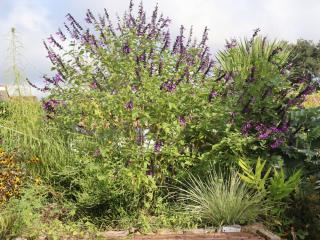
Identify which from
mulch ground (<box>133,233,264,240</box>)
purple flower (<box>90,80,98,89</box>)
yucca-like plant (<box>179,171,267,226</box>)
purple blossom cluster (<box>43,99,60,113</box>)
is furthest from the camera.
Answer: purple blossom cluster (<box>43,99,60,113</box>)

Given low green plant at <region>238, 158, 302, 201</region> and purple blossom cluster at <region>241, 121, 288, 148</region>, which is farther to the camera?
purple blossom cluster at <region>241, 121, 288, 148</region>

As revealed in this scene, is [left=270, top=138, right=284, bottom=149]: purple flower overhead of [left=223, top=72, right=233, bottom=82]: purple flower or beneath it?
beneath

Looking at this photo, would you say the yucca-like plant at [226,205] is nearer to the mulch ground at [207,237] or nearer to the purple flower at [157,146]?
the mulch ground at [207,237]

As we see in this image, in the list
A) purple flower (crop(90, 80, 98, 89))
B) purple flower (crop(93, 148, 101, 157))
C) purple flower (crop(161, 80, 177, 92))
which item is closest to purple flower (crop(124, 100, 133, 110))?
purple flower (crop(161, 80, 177, 92))

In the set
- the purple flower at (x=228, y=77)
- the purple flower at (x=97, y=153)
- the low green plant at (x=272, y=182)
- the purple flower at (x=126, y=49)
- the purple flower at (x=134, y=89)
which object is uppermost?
the purple flower at (x=126, y=49)

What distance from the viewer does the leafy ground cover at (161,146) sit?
5.93m

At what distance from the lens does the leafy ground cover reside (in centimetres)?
593

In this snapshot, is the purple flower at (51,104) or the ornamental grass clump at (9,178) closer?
the ornamental grass clump at (9,178)

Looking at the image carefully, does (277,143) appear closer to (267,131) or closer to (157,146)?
(267,131)

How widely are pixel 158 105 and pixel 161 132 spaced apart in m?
0.39

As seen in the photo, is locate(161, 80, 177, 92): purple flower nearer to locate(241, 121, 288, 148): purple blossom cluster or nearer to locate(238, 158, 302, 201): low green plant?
locate(241, 121, 288, 148): purple blossom cluster

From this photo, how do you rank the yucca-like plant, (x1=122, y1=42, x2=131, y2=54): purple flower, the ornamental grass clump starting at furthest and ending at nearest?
the ornamental grass clump
(x1=122, y1=42, x2=131, y2=54): purple flower
the yucca-like plant

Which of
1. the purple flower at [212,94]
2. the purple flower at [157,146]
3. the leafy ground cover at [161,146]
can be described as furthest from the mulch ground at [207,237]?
the purple flower at [212,94]

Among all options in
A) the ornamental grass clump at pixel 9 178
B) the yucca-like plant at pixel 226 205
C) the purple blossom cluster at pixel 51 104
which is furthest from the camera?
the purple blossom cluster at pixel 51 104
